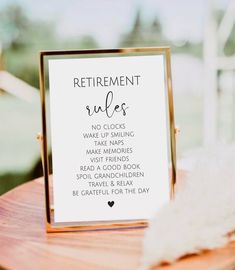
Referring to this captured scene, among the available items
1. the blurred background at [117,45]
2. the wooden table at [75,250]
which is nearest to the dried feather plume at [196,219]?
Result: the wooden table at [75,250]

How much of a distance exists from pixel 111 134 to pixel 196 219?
27cm

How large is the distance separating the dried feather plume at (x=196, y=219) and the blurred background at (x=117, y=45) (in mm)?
3264

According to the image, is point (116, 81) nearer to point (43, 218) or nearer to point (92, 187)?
point (92, 187)

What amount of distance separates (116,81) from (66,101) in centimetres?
12

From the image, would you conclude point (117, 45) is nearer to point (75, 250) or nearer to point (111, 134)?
point (111, 134)

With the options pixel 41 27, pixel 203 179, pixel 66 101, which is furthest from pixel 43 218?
pixel 41 27

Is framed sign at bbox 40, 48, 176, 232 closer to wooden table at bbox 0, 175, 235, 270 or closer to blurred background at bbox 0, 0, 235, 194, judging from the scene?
wooden table at bbox 0, 175, 235, 270

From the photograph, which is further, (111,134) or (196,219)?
(111,134)

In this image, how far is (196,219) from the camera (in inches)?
35.4

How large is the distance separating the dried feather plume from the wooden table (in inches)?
1.0

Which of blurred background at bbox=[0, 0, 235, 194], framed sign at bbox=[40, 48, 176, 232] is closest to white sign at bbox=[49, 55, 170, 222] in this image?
framed sign at bbox=[40, 48, 176, 232]

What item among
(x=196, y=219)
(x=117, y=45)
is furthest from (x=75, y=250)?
(x=117, y=45)

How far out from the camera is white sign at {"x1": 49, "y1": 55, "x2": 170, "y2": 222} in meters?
1.02

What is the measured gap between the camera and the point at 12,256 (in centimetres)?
90
